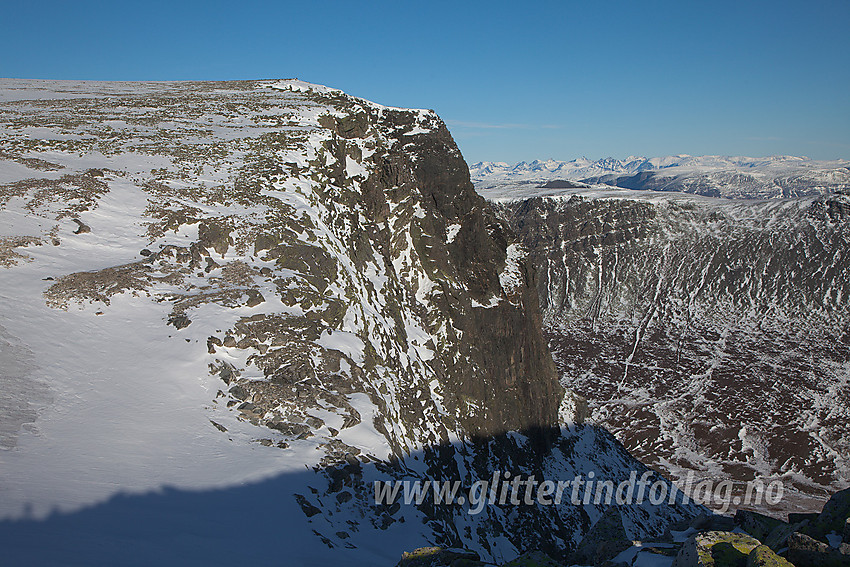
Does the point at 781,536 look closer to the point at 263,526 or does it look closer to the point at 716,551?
the point at 716,551


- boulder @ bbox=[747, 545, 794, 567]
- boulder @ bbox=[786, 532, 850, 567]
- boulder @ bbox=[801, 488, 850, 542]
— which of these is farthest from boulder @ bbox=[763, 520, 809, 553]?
boulder @ bbox=[747, 545, 794, 567]

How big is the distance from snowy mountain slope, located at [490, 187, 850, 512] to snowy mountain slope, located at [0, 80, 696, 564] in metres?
31.4

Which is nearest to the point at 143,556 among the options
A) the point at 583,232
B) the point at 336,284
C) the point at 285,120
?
the point at 336,284

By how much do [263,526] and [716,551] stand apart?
7933mm

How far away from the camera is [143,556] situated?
6.74 meters

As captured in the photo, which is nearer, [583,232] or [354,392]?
[354,392]

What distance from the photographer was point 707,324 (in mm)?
98625

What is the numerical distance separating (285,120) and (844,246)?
13012 cm

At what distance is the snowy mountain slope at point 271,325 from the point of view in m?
9.67

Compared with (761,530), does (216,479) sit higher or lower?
higher

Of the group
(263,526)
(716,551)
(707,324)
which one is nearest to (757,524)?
(716,551)

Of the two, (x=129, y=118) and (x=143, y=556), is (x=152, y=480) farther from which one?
(x=129, y=118)

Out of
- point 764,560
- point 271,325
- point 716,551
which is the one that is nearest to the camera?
point 764,560

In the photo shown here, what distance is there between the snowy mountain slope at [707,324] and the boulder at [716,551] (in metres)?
54.9
